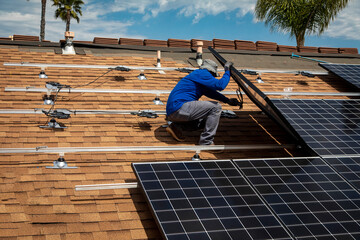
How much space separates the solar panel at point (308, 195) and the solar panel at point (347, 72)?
5.93m

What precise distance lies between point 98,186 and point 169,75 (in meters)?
6.95

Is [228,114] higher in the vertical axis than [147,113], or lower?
higher

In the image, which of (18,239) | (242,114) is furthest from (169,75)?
(18,239)

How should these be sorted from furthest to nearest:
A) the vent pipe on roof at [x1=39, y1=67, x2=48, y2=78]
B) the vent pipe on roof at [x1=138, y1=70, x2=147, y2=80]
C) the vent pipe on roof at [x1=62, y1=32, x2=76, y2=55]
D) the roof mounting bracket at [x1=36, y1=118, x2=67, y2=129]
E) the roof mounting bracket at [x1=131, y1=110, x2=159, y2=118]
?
the vent pipe on roof at [x1=62, y1=32, x2=76, y2=55] → the vent pipe on roof at [x1=138, y1=70, x2=147, y2=80] → the vent pipe on roof at [x1=39, y1=67, x2=48, y2=78] → the roof mounting bracket at [x1=131, y1=110, x2=159, y2=118] → the roof mounting bracket at [x1=36, y1=118, x2=67, y2=129]

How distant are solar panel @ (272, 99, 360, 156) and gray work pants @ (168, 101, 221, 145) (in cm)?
139

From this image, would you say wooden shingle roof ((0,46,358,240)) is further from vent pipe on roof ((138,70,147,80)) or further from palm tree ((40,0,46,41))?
palm tree ((40,0,46,41))

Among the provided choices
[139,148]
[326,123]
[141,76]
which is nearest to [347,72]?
[326,123]

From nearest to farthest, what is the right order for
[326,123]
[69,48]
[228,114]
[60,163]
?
1. [60,163]
2. [326,123]
3. [228,114]
4. [69,48]

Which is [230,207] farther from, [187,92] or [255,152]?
[187,92]

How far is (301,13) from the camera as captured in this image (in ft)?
167

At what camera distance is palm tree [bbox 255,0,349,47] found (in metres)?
50.1

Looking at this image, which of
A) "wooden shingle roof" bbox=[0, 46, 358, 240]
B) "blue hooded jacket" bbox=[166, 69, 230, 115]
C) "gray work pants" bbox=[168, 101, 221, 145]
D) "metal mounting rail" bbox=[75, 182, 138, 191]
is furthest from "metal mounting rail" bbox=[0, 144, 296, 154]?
"metal mounting rail" bbox=[75, 182, 138, 191]

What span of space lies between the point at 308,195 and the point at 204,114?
313 centimetres

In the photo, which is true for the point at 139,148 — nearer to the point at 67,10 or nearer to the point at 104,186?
the point at 104,186
